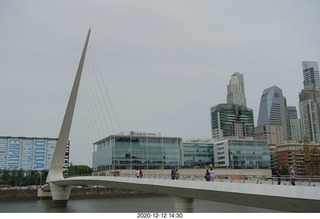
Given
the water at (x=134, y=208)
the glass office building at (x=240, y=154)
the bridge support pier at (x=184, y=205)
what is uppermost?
the glass office building at (x=240, y=154)

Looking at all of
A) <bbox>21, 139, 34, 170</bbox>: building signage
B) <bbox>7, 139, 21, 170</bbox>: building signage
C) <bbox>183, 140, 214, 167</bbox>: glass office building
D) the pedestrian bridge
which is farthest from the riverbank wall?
the pedestrian bridge

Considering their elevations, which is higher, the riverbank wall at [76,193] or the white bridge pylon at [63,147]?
the white bridge pylon at [63,147]

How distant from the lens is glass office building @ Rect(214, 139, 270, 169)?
3898 inches

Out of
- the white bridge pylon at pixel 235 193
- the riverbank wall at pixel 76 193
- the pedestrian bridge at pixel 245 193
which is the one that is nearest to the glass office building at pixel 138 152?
the riverbank wall at pixel 76 193

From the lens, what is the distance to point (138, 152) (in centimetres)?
Result: 8700

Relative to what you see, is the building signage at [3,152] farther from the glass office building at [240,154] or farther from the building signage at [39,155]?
the glass office building at [240,154]

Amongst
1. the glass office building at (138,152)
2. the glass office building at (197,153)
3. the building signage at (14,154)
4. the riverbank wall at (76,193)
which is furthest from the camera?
the building signage at (14,154)

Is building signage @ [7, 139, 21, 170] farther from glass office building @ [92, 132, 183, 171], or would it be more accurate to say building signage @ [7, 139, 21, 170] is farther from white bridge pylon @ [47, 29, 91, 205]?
white bridge pylon @ [47, 29, 91, 205]

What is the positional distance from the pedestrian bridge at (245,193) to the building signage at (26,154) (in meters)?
91.9

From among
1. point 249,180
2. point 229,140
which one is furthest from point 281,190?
point 229,140

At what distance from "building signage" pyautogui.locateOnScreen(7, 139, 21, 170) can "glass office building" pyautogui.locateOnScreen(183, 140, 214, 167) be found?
54.0 metres

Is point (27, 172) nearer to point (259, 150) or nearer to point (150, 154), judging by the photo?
point (150, 154)

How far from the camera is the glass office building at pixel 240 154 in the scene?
99.0m

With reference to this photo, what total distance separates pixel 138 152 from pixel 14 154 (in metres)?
45.6
